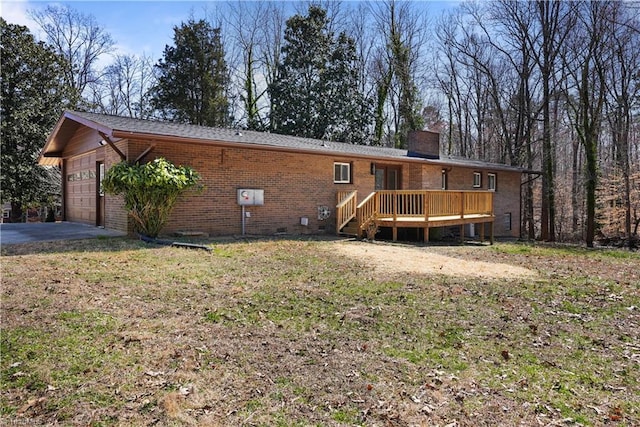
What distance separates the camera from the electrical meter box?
11.9 m

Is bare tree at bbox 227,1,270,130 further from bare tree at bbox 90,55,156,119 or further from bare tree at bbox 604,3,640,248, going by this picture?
bare tree at bbox 604,3,640,248

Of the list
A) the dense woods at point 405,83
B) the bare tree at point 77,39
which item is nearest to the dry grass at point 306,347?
the dense woods at point 405,83

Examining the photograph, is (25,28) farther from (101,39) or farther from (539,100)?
(539,100)

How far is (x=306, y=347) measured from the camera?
3945 mm

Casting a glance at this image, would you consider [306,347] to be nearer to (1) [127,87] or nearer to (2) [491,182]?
(2) [491,182]

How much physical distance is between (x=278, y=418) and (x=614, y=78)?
76.5 ft

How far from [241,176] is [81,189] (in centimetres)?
630

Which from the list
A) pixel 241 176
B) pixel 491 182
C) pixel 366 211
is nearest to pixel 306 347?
pixel 241 176

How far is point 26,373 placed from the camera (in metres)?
3.25

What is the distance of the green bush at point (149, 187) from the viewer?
377 inches

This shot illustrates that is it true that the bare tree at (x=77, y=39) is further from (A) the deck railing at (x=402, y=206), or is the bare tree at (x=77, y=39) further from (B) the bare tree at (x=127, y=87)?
(A) the deck railing at (x=402, y=206)

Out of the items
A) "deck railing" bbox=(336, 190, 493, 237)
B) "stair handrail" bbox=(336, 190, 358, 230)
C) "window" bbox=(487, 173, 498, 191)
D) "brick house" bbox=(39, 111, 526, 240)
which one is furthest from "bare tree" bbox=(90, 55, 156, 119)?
"window" bbox=(487, 173, 498, 191)

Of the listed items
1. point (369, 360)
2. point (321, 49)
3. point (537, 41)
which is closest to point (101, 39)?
point (321, 49)

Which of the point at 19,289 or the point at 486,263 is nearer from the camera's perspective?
the point at 19,289
